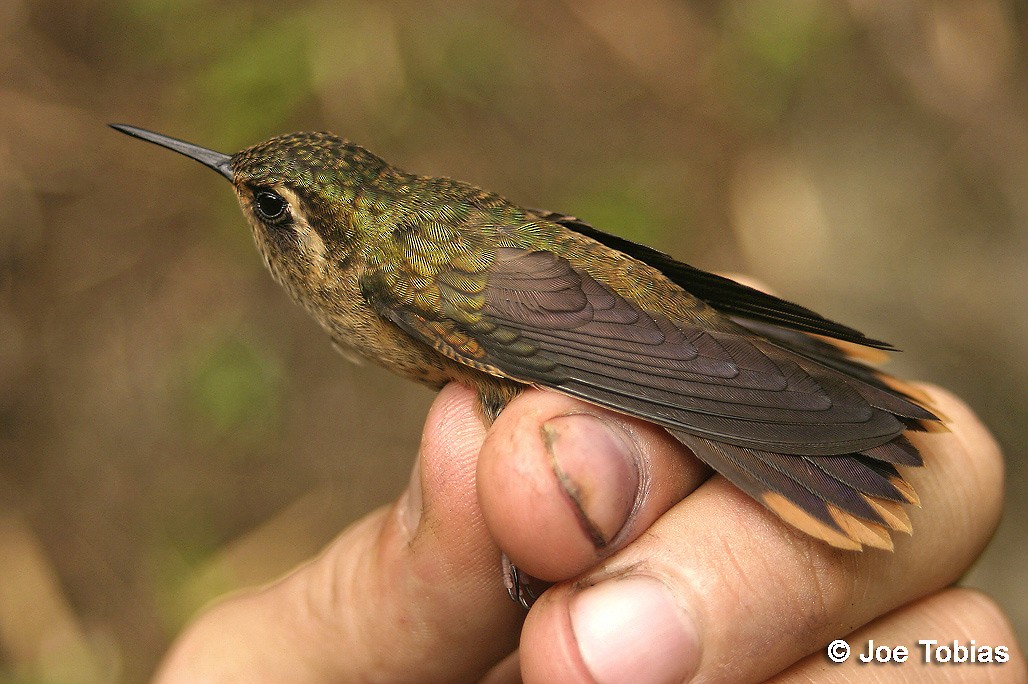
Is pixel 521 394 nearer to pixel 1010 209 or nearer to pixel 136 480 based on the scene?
pixel 136 480

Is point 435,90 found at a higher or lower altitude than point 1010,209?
lower

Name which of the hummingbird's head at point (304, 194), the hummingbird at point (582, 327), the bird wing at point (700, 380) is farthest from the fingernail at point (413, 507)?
the hummingbird's head at point (304, 194)

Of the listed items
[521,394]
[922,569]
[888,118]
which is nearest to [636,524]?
[521,394]

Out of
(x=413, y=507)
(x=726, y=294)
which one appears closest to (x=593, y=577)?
(x=413, y=507)

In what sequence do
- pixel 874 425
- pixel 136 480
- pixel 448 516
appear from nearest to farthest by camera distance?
pixel 874 425, pixel 448 516, pixel 136 480

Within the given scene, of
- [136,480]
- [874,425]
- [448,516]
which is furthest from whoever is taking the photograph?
[136,480]

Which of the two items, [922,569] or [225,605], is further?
[225,605]

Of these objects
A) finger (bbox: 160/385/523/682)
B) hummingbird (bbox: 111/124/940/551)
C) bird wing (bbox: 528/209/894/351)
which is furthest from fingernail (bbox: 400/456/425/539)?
bird wing (bbox: 528/209/894/351)

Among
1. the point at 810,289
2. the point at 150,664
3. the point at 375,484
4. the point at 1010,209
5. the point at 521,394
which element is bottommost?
the point at 150,664
